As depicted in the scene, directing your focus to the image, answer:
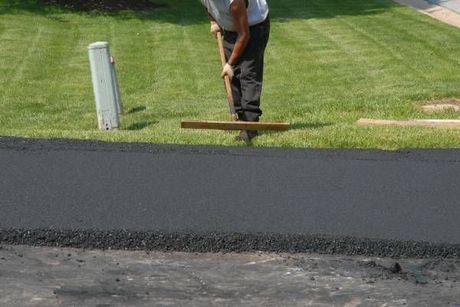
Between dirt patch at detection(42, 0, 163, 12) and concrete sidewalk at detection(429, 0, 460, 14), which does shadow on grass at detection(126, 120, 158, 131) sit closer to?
dirt patch at detection(42, 0, 163, 12)

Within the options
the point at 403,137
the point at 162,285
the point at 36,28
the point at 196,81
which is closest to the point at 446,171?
the point at 403,137

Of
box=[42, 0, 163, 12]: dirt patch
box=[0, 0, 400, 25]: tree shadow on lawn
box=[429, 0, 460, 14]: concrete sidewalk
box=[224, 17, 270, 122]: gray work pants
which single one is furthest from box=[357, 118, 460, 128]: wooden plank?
box=[429, 0, 460, 14]: concrete sidewalk

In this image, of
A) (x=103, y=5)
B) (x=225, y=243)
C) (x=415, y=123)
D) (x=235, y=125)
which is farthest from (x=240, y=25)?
(x=103, y=5)

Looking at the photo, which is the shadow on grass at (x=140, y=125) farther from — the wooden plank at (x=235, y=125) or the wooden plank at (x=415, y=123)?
the wooden plank at (x=415, y=123)

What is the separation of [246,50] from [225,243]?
312 cm

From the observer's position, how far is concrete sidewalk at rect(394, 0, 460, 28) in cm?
2273

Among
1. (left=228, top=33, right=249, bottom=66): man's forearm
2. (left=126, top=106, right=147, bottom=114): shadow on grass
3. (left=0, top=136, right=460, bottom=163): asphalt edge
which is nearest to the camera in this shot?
(left=0, top=136, right=460, bottom=163): asphalt edge

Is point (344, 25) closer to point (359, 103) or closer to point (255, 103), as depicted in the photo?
point (359, 103)

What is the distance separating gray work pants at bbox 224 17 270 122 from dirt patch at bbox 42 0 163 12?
46.9 ft

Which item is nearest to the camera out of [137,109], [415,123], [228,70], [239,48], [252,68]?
[239,48]

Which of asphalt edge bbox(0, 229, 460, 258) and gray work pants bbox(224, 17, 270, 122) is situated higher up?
gray work pants bbox(224, 17, 270, 122)

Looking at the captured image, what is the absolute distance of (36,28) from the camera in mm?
20578

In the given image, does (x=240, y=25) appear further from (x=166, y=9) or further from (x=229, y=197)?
(x=166, y=9)

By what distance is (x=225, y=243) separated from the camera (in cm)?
608
